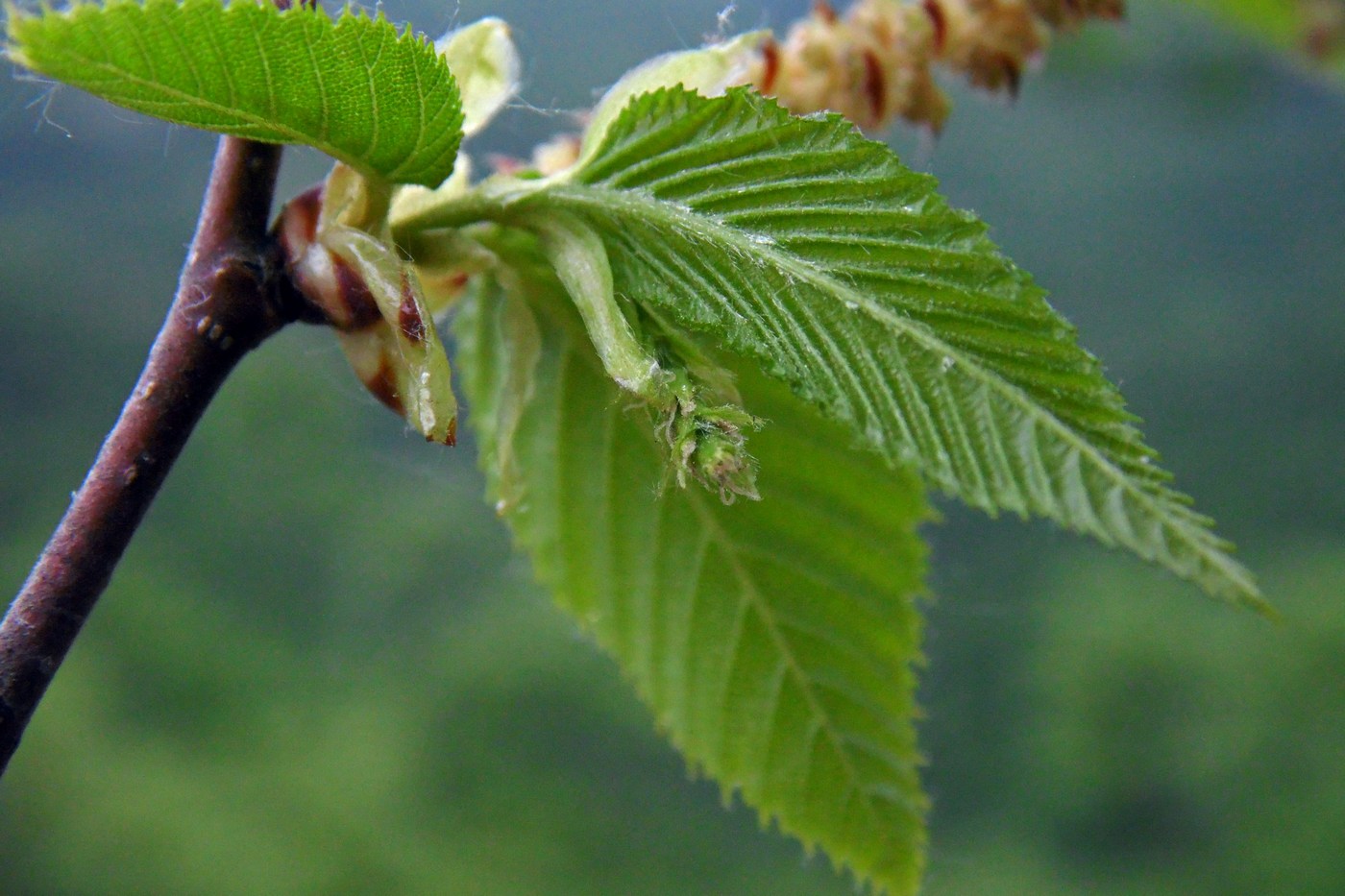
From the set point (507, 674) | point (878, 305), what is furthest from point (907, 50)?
point (507, 674)

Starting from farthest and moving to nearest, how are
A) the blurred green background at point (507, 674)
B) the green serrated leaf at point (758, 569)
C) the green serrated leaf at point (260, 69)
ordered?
the blurred green background at point (507, 674), the green serrated leaf at point (758, 569), the green serrated leaf at point (260, 69)

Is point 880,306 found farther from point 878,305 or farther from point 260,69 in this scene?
point 260,69

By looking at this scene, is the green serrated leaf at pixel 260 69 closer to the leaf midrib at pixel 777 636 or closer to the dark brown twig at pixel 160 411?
the dark brown twig at pixel 160 411

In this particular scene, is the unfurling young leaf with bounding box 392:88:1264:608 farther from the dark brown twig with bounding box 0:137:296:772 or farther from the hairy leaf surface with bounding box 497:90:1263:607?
the dark brown twig with bounding box 0:137:296:772

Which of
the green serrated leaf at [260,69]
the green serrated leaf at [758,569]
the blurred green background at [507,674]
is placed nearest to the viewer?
the green serrated leaf at [260,69]

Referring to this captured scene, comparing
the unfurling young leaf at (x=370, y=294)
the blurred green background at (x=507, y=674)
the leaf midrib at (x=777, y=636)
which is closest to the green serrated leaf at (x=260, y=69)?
the unfurling young leaf at (x=370, y=294)

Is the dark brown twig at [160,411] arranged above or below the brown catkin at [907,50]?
below
